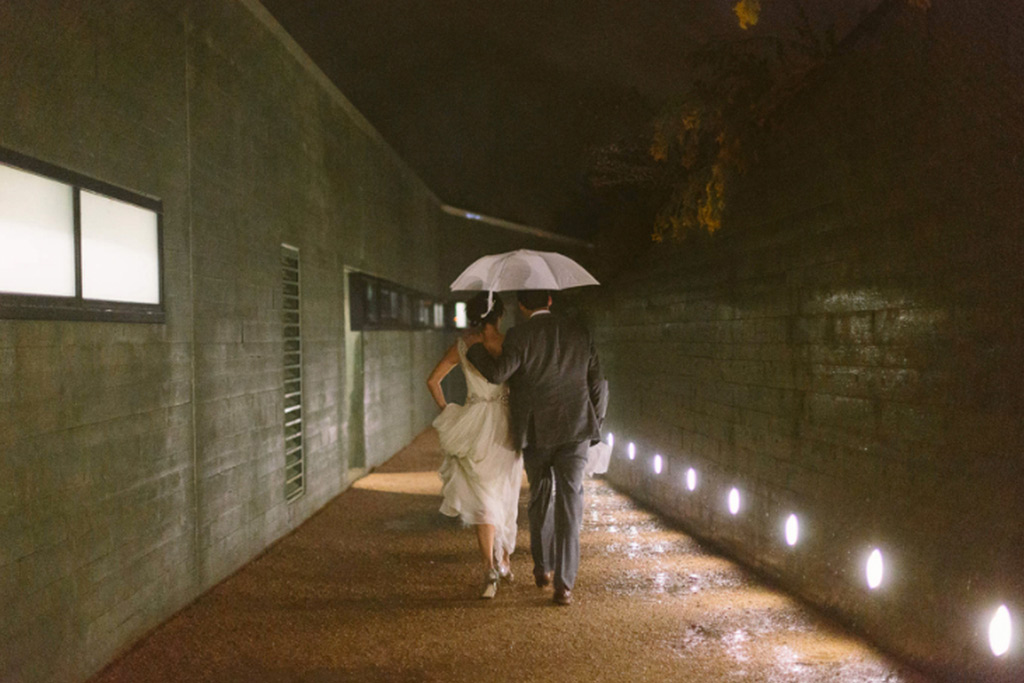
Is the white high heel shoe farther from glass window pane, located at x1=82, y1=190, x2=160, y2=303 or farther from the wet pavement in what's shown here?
glass window pane, located at x1=82, y1=190, x2=160, y2=303

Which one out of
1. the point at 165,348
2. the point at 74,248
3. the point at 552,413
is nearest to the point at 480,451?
the point at 552,413

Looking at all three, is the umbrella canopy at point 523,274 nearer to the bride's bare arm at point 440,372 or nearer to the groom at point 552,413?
the groom at point 552,413

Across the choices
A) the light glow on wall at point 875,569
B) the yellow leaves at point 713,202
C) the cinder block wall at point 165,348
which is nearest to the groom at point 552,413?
the yellow leaves at point 713,202

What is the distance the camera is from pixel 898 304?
15.0ft

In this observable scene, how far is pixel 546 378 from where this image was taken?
Result: 589 centimetres

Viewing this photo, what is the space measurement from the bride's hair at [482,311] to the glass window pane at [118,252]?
195 cm

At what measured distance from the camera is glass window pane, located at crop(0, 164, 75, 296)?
3.77 meters

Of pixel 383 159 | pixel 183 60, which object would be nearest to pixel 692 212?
pixel 183 60

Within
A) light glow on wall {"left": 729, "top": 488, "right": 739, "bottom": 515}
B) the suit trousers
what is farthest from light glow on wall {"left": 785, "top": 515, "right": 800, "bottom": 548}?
the suit trousers

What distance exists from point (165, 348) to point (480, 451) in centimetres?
206

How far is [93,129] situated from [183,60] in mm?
1402

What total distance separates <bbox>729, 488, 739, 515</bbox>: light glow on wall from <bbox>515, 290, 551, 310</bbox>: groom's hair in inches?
85.7

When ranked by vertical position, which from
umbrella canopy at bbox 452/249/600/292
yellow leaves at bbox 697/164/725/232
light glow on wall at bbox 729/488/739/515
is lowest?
light glow on wall at bbox 729/488/739/515

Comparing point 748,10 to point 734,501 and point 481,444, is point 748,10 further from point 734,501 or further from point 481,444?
point 734,501
